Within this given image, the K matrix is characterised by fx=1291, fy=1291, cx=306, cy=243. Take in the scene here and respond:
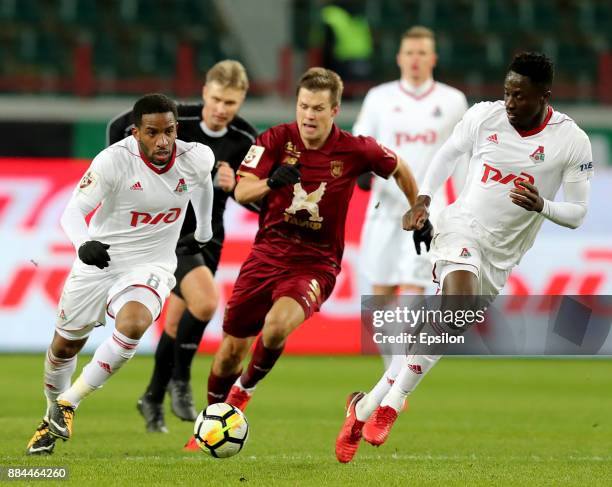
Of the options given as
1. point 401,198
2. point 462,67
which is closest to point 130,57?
point 462,67

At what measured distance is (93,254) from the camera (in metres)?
6.00

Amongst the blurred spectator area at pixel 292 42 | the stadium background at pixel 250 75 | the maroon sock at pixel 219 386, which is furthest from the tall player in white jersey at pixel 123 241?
the blurred spectator area at pixel 292 42

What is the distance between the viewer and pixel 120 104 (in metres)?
16.4

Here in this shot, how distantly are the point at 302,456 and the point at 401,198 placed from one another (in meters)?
3.38

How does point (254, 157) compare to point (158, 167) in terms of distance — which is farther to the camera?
point (254, 157)

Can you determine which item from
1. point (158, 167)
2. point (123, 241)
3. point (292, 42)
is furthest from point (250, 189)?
point (292, 42)

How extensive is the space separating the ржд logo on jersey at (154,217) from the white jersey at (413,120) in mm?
3020

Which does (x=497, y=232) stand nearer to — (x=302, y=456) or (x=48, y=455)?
(x=302, y=456)

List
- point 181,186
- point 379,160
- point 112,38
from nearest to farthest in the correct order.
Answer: point 181,186
point 379,160
point 112,38

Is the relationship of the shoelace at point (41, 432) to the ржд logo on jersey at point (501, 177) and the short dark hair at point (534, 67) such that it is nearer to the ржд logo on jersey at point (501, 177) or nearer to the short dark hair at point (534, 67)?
the ржд logo on jersey at point (501, 177)

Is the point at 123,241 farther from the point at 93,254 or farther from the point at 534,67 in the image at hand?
the point at 534,67

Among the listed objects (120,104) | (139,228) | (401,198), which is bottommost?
(120,104)

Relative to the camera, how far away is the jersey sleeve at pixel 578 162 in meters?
6.51

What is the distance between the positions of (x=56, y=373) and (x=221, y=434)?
1.19 m
